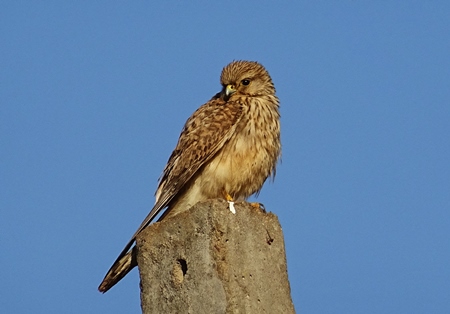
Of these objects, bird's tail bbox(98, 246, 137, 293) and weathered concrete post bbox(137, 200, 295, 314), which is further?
bird's tail bbox(98, 246, 137, 293)

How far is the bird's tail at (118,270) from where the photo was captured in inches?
188

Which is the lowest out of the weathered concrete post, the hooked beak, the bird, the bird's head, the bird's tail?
the weathered concrete post

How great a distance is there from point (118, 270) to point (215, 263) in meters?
0.99

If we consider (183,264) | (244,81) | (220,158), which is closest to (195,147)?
(220,158)

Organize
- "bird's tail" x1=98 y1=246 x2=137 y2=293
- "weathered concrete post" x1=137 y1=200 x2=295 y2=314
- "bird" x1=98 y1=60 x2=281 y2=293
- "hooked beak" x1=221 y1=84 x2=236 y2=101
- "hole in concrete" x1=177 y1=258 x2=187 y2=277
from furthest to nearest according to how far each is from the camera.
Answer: "hooked beak" x1=221 y1=84 x2=236 y2=101, "bird" x1=98 y1=60 x2=281 y2=293, "bird's tail" x1=98 y1=246 x2=137 y2=293, "hole in concrete" x1=177 y1=258 x2=187 y2=277, "weathered concrete post" x1=137 y1=200 x2=295 y2=314

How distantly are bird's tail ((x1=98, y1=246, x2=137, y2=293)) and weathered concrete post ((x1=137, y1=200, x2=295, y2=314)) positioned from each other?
1.07ft

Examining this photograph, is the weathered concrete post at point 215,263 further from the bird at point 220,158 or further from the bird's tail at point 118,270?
the bird at point 220,158

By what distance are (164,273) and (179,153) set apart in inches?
56.5

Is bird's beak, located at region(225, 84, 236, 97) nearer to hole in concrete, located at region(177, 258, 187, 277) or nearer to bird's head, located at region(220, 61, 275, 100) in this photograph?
bird's head, located at region(220, 61, 275, 100)

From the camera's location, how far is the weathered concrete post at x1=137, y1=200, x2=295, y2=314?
4051mm

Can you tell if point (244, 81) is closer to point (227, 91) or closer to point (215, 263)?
point (227, 91)

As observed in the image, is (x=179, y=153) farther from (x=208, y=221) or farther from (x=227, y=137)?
(x=208, y=221)

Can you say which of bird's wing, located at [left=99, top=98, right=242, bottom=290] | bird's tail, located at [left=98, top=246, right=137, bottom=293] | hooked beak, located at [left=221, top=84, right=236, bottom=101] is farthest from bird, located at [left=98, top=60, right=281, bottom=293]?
bird's tail, located at [left=98, top=246, right=137, bottom=293]

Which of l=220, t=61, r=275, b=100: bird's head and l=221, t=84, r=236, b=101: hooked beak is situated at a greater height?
l=220, t=61, r=275, b=100: bird's head
